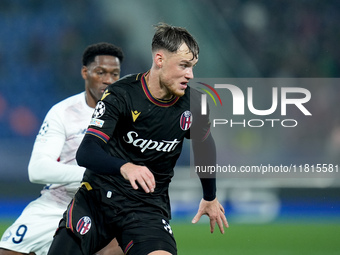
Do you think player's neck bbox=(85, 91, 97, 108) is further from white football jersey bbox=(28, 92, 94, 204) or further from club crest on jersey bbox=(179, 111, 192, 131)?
club crest on jersey bbox=(179, 111, 192, 131)

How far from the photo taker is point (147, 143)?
3.74 m

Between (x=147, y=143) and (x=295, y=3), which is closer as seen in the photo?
(x=147, y=143)

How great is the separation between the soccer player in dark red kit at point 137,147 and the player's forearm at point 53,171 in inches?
24.5

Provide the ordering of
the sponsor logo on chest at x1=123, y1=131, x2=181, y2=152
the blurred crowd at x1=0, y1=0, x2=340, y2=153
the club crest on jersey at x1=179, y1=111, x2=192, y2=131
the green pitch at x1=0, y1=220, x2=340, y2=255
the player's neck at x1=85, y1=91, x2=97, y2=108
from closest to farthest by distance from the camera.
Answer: the sponsor logo on chest at x1=123, y1=131, x2=181, y2=152 < the club crest on jersey at x1=179, y1=111, x2=192, y2=131 < the player's neck at x1=85, y1=91, x2=97, y2=108 < the green pitch at x1=0, y1=220, x2=340, y2=255 < the blurred crowd at x1=0, y1=0, x2=340, y2=153

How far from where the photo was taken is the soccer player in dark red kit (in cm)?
356

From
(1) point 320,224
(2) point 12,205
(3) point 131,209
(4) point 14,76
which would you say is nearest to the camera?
(3) point 131,209

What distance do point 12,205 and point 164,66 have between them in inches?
292

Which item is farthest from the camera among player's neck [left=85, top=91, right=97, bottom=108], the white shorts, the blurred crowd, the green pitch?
the blurred crowd

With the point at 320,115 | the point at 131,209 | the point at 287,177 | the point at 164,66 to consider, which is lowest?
the point at 131,209

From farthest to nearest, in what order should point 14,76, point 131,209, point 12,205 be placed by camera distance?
point 14,76 → point 12,205 → point 131,209

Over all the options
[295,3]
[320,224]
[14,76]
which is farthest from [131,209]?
[295,3]

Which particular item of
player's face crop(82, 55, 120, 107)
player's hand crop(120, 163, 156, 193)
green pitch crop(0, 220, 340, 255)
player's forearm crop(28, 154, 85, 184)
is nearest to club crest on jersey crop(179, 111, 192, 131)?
player's hand crop(120, 163, 156, 193)

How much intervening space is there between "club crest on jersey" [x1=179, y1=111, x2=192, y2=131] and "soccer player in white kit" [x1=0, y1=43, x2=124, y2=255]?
982mm

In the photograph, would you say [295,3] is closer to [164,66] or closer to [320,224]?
[320,224]
